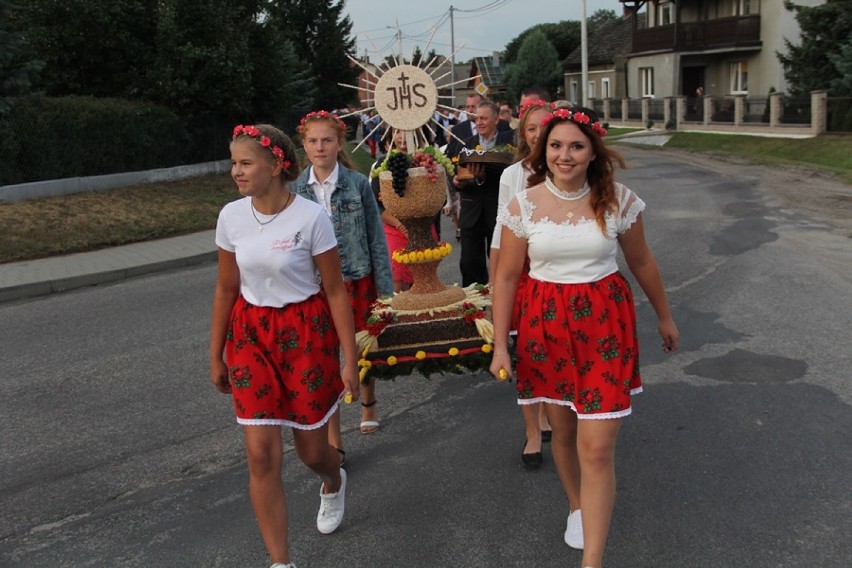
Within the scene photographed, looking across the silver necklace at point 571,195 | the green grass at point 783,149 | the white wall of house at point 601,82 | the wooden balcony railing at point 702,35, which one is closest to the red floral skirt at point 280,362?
the silver necklace at point 571,195

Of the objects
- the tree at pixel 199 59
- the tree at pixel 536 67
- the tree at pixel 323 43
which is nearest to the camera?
the tree at pixel 199 59

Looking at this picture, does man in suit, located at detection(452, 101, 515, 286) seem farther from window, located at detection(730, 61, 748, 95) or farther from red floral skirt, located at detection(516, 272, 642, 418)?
window, located at detection(730, 61, 748, 95)

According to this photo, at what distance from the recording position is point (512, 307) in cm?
338

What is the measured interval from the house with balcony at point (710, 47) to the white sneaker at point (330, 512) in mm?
32955

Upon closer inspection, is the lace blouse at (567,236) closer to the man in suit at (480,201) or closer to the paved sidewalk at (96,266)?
the man in suit at (480,201)

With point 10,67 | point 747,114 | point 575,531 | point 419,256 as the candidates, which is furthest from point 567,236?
point 747,114

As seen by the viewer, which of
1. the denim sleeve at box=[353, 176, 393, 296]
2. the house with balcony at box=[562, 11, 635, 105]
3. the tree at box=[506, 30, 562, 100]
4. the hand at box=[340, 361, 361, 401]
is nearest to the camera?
the hand at box=[340, 361, 361, 401]

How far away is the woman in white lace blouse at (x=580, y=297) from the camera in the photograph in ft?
10.3

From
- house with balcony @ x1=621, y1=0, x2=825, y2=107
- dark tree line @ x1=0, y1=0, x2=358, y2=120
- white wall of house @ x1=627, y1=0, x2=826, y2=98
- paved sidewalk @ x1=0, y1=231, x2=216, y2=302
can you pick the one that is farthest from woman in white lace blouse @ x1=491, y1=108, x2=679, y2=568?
white wall of house @ x1=627, y1=0, x2=826, y2=98

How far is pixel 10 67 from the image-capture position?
1441 centimetres

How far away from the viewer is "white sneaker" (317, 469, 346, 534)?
12.3ft

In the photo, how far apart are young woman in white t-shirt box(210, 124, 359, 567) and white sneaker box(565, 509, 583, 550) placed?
3.80ft

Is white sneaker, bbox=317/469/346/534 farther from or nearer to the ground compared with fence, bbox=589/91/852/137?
nearer to the ground

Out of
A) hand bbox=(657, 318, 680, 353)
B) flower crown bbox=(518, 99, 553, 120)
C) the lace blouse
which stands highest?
flower crown bbox=(518, 99, 553, 120)
